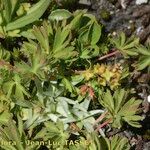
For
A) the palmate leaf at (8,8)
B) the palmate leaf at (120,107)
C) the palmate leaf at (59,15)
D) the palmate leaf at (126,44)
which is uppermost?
the palmate leaf at (8,8)

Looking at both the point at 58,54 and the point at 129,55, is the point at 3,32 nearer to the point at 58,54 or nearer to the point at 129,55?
the point at 58,54

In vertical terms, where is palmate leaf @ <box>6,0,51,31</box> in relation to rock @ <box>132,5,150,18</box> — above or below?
above

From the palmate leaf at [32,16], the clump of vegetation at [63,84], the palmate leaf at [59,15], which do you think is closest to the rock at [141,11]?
the clump of vegetation at [63,84]

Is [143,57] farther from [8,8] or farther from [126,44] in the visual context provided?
[8,8]

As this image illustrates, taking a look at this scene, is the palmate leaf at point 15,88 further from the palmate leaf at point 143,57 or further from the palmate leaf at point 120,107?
the palmate leaf at point 143,57

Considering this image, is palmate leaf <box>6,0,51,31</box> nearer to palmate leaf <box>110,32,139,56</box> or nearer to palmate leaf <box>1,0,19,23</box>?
palmate leaf <box>1,0,19,23</box>

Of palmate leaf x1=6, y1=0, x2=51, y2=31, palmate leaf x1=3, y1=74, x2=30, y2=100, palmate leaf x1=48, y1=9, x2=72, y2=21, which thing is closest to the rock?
palmate leaf x1=48, y1=9, x2=72, y2=21

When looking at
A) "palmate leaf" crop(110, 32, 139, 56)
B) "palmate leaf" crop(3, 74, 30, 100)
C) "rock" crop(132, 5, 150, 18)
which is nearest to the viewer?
"palmate leaf" crop(3, 74, 30, 100)

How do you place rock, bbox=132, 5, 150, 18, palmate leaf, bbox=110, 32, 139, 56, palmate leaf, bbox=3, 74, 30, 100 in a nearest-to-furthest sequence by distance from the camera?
palmate leaf, bbox=3, 74, 30, 100 → palmate leaf, bbox=110, 32, 139, 56 → rock, bbox=132, 5, 150, 18
